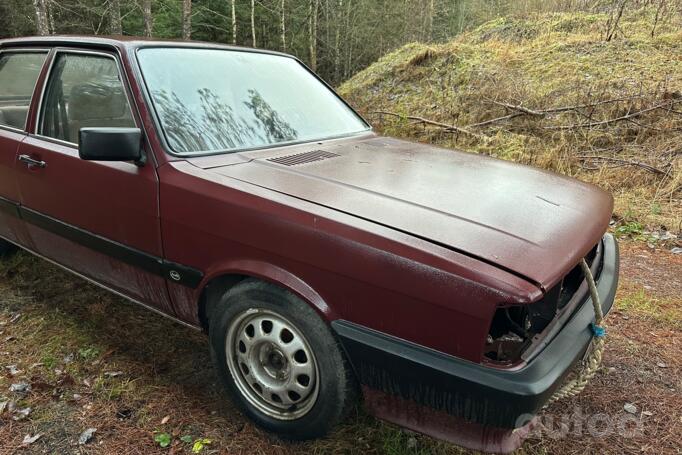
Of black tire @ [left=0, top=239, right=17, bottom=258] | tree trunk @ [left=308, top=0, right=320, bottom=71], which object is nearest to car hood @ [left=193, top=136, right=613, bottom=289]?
black tire @ [left=0, top=239, right=17, bottom=258]

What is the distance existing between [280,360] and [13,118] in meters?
2.54

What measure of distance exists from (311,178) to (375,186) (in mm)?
285

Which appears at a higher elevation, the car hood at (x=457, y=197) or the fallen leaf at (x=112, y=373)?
the car hood at (x=457, y=197)

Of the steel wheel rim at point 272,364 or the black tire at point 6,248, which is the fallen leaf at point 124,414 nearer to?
the steel wheel rim at point 272,364

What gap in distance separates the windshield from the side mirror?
0.17 meters

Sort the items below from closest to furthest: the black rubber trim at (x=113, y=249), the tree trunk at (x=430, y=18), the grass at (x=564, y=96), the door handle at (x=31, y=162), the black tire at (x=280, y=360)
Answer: the black tire at (x=280, y=360)
the black rubber trim at (x=113, y=249)
the door handle at (x=31, y=162)
the grass at (x=564, y=96)
the tree trunk at (x=430, y=18)

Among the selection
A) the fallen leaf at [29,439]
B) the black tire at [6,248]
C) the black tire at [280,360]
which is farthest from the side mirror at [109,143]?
the black tire at [6,248]

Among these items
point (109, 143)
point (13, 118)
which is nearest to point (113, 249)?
point (109, 143)

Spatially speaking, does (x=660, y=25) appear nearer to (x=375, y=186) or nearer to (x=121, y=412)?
(x=375, y=186)

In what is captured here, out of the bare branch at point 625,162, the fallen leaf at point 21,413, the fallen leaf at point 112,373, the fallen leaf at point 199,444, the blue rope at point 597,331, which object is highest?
the blue rope at point 597,331

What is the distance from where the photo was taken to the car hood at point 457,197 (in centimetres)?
160

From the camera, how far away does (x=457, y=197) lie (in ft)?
6.46

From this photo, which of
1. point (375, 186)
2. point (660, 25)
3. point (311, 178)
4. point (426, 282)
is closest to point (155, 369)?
point (311, 178)

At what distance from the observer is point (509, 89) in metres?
8.41
